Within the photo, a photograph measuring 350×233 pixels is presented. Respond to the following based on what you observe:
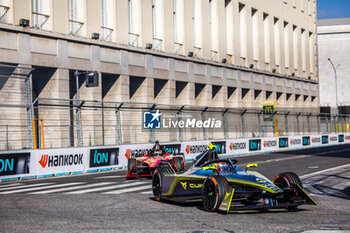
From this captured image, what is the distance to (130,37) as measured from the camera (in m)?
38.1

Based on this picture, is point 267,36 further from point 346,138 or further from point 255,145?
point 255,145

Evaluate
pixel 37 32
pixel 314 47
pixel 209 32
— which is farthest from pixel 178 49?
pixel 314 47

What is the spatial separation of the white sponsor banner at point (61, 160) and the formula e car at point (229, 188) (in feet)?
34.2

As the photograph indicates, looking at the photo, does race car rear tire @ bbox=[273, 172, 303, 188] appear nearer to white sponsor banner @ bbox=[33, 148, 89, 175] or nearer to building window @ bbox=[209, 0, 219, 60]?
white sponsor banner @ bbox=[33, 148, 89, 175]

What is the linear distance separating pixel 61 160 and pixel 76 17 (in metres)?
13.6

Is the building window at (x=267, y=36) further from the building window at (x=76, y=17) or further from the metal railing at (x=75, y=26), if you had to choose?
the metal railing at (x=75, y=26)

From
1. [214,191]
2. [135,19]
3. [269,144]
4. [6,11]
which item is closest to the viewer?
[214,191]

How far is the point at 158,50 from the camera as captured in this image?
40.3 m

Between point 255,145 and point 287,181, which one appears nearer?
point 287,181

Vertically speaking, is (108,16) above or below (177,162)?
above

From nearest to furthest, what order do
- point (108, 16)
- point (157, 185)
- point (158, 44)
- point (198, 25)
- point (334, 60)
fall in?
point (157, 185), point (108, 16), point (158, 44), point (198, 25), point (334, 60)

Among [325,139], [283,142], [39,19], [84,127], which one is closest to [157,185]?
[84,127]

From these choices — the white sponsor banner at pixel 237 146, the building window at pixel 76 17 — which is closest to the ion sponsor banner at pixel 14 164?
the building window at pixel 76 17

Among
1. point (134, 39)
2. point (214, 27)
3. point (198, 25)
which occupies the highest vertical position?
point (214, 27)
